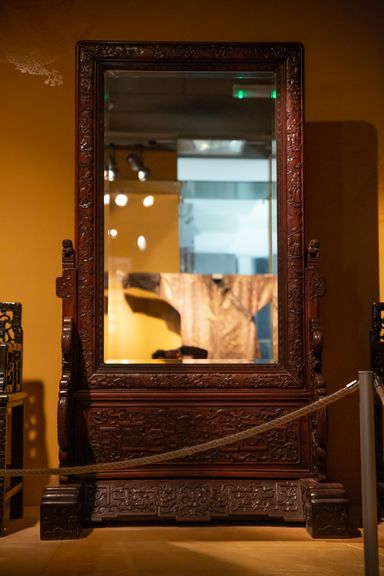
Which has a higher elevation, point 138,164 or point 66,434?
point 138,164

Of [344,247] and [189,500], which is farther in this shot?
[344,247]

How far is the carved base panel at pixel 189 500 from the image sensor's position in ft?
10.2

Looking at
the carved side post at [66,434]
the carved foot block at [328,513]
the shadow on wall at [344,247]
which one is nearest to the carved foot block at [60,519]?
the carved side post at [66,434]

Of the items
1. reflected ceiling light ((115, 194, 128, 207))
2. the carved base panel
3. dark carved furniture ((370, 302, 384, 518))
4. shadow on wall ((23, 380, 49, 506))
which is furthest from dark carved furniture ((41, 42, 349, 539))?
reflected ceiling light ((115, 194, 128, 207))

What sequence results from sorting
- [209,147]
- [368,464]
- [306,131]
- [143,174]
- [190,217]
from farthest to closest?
[190,217] < [209,147] < [143,174] < [306,131] < [368,464]

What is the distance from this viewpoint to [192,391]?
3.24m

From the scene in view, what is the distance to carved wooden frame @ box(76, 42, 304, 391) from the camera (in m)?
3.25

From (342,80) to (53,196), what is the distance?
1.66 metres

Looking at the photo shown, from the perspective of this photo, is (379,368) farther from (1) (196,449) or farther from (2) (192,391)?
(1) (196,449)

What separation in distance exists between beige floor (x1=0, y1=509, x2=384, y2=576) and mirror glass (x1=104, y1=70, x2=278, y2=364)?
820 mm

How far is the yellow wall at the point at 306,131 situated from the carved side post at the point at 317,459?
495 millimetres

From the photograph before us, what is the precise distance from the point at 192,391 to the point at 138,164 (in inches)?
56.5

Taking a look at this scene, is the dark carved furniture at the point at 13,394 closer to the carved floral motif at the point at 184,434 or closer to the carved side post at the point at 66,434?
the carved side post at the point at 66,434

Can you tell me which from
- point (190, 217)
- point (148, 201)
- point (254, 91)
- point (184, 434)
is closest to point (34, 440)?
point (184, 434)
